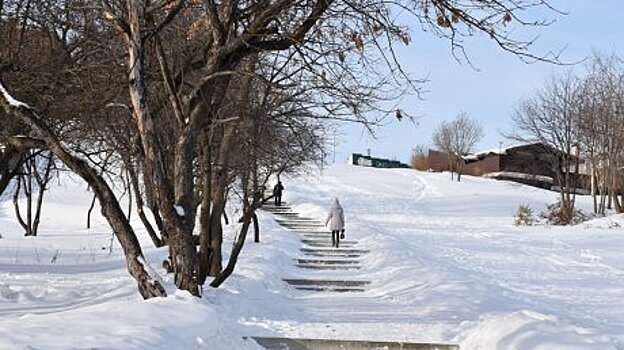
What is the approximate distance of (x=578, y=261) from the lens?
20562mm

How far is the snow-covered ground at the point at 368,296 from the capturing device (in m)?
6.09

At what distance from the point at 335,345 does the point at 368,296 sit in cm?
496

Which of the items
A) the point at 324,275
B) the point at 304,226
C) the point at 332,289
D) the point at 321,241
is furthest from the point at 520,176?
the point at 332,289

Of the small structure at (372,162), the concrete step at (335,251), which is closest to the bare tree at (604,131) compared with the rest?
the concrete step at (335,251)

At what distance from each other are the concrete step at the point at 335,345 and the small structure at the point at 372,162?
90.0 meters

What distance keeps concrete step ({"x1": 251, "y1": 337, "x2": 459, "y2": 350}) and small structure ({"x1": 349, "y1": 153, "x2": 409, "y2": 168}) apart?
89996 mm

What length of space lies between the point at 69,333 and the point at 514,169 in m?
78.1

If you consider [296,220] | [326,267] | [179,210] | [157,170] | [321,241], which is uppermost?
[157,170]

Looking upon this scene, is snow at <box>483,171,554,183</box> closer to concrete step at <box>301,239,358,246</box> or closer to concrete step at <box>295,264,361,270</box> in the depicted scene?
concrete step at <box>301,239,358,246</box>

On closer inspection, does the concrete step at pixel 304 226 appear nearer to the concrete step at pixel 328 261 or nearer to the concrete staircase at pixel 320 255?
the concrete staircase at pixel 320 255

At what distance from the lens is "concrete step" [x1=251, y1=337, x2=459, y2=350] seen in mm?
8383

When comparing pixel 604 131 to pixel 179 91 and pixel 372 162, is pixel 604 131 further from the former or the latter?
pixel 372 162

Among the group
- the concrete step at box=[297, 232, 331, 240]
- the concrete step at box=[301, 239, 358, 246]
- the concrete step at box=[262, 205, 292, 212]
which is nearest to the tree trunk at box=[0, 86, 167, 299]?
the concrete step at box=[301, 239, 358, 246]

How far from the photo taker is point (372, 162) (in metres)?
→ 102
